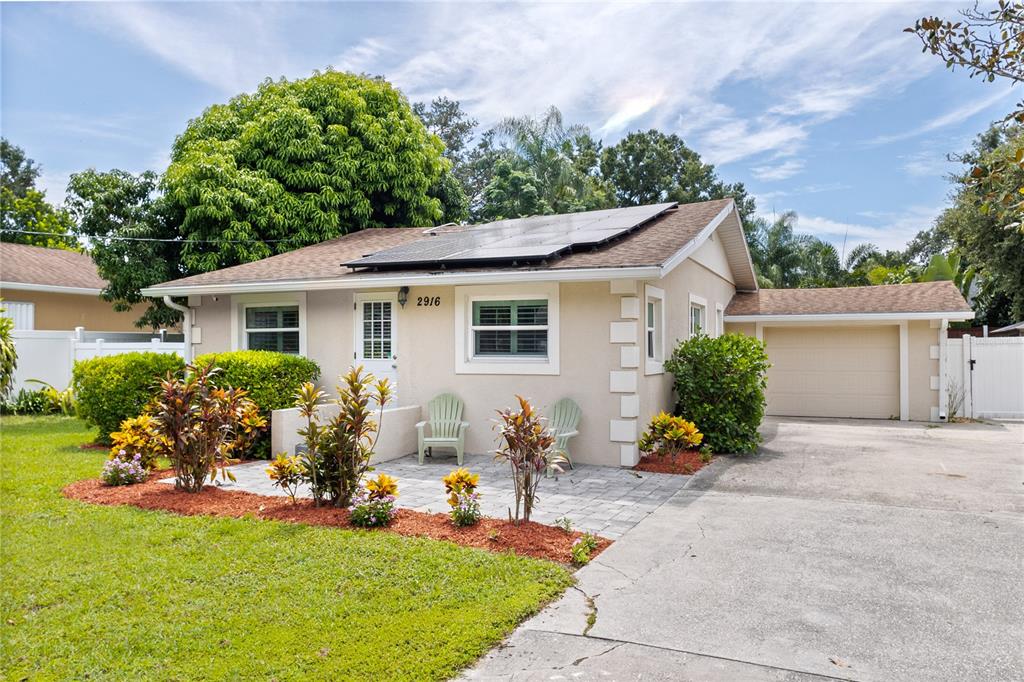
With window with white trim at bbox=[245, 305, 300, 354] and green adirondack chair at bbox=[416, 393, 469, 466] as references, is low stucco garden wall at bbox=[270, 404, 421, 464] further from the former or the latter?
window with white trim at bbox=[245, 305, 300, 354]

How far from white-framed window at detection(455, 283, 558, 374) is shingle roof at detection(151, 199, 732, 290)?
0.43 m

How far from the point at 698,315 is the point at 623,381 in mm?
4562

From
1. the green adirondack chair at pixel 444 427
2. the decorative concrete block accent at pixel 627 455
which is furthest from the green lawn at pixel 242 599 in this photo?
the decorative concrete block accent at pixel 627 455

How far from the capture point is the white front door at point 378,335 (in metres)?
9.98

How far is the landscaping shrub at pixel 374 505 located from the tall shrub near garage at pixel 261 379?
392 centimetres

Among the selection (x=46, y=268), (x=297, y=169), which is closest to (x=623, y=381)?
(x=297, y=169)

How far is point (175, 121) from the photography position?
1744 centimetres

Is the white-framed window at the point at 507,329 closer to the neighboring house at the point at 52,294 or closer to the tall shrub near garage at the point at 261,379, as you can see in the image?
the tall shrub near garage at the point at 261,379

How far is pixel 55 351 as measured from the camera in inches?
580

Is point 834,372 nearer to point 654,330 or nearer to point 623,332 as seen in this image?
point 654,330

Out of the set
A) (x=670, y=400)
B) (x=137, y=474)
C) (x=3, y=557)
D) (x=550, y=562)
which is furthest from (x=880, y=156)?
(x=3, y=557)

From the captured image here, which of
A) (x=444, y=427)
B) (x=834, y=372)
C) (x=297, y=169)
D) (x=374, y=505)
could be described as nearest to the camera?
(x=374, y=505)

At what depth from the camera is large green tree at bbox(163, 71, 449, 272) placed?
15.1m

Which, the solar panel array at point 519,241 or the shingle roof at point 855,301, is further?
the shingle roof at point 855,301
